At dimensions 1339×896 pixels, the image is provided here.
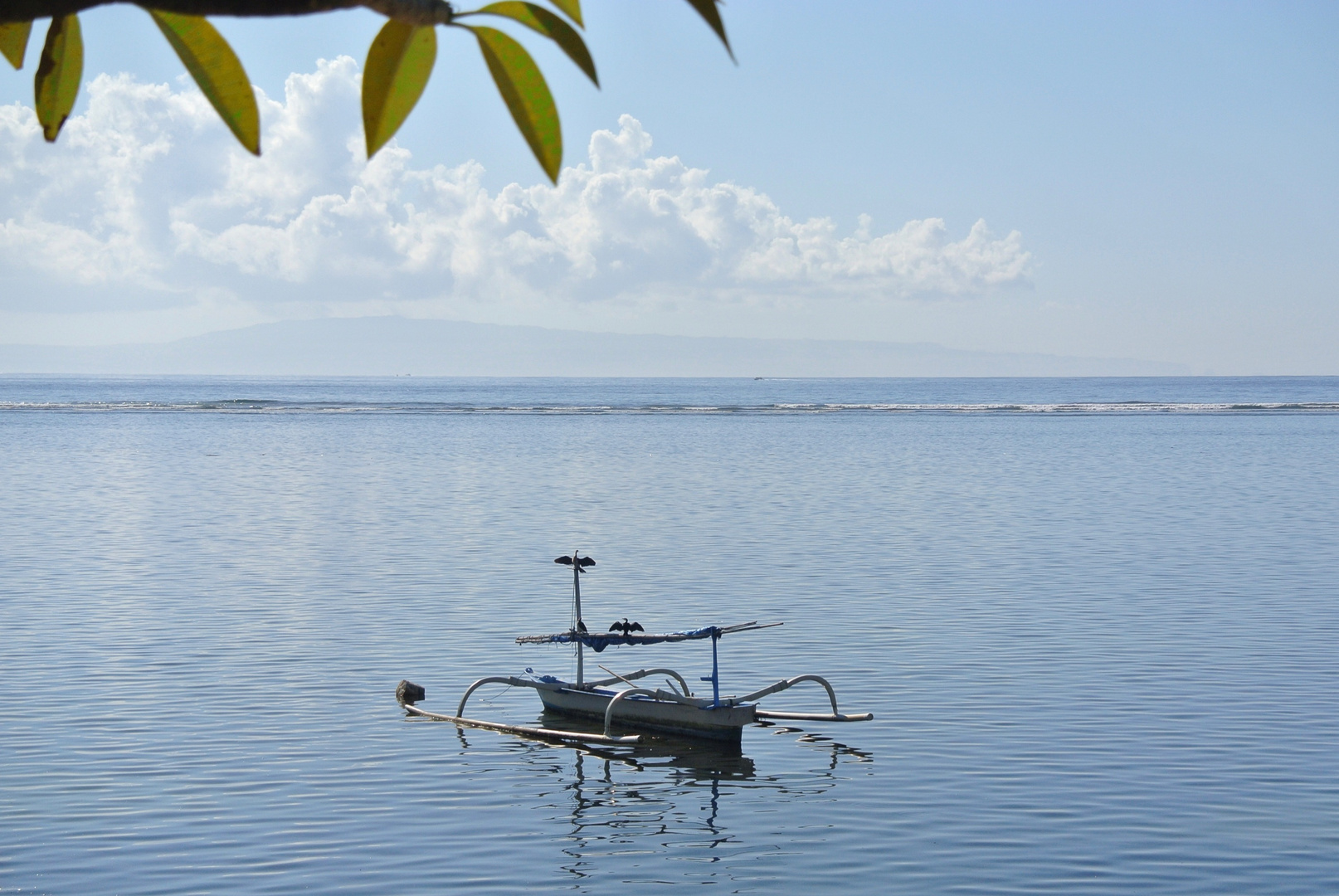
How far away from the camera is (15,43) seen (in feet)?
13.2

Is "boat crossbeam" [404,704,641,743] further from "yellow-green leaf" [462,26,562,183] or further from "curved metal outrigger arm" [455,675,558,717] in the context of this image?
"yellow-green leaf" [462,26,562,183]

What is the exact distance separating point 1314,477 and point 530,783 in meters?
54.1

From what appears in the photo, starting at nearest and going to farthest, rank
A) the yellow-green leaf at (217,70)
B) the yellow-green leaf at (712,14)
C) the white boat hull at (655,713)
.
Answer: the yellow-green leaf at (712,14) → the yellow-green leaf at (217,70) → the white boat hull at (655,713)

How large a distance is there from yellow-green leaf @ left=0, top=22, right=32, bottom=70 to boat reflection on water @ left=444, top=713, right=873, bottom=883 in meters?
11.9

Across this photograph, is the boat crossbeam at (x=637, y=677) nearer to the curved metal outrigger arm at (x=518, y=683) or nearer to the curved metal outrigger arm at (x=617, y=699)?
the curved metal outrigger arm at (x=518, y=683)

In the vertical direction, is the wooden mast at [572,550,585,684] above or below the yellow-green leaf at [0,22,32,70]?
below

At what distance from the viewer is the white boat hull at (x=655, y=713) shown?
63.0ft

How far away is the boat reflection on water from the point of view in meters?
15.3

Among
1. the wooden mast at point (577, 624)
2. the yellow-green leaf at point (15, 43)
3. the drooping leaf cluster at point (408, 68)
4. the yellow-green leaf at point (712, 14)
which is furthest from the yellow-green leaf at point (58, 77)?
the wooden mast at point (577, 624)

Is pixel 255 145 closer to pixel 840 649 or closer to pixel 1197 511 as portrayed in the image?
pixel 840 649

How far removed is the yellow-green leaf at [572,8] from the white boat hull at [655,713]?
16404 mm

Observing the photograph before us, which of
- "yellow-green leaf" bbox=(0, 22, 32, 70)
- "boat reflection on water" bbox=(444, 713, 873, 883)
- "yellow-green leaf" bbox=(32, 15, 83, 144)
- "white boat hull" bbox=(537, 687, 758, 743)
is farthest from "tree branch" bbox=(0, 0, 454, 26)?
"white boat hull" bbox=(537, 687, 758, 743)

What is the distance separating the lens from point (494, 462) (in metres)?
73.6

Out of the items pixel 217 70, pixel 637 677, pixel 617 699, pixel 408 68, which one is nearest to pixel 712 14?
pixel 408 68
